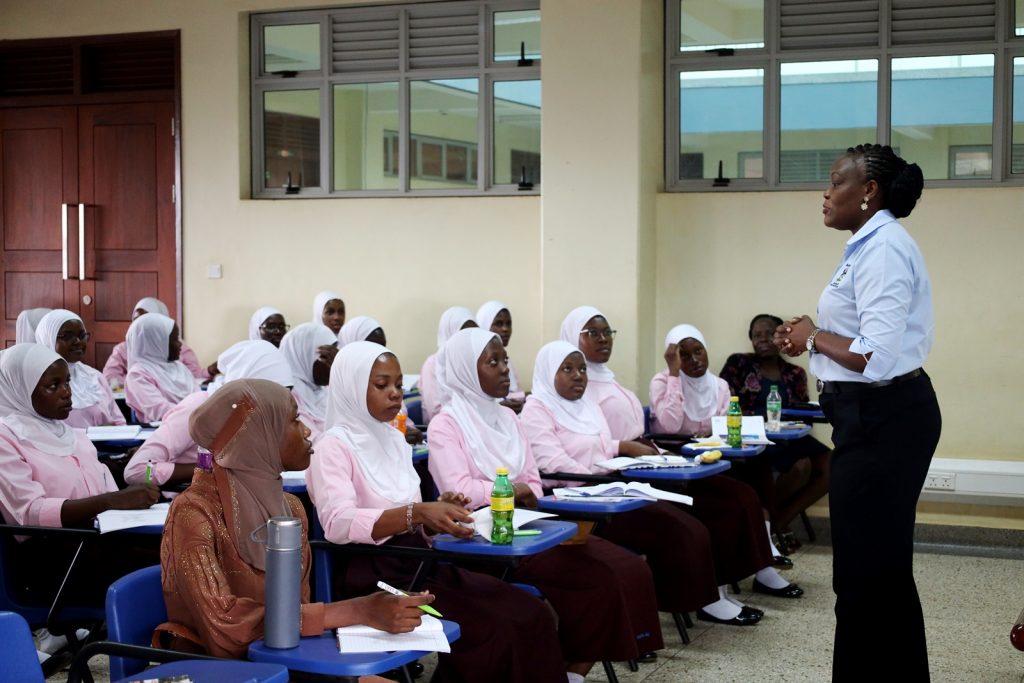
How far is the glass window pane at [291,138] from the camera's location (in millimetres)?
8305

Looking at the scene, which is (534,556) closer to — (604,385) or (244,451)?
(244,451)

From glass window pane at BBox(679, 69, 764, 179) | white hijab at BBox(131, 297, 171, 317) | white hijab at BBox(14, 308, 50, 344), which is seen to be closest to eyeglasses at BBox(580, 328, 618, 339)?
glass window pane at BBox(679, 69, 764, 179)

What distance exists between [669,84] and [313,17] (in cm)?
262

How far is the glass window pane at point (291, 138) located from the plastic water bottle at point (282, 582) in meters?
6.17

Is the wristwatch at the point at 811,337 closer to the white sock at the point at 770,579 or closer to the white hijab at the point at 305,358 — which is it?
the white sock at the point at 770,579

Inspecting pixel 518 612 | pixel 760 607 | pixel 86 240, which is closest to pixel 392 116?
pixel 86 240

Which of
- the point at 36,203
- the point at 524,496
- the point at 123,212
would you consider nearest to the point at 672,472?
the point at 524,496

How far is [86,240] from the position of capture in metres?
8.62

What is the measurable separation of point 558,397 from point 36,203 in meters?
5.50

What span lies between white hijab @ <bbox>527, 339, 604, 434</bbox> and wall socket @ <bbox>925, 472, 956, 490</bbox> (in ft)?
8.59

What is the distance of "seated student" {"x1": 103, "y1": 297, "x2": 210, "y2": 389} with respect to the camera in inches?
296

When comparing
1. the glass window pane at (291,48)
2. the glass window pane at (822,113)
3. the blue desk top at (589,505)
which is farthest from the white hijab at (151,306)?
the blue desk top at (589,505)

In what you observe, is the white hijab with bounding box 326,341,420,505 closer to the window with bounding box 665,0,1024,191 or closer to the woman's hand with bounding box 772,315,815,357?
the woman's hand with bounding box 772,315,815,357

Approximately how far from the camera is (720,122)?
7.45 meters
